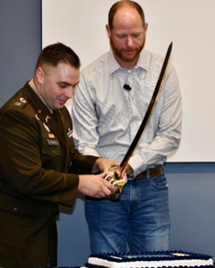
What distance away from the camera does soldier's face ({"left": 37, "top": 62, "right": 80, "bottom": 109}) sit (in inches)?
82.7

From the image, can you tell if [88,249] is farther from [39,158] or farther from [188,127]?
[39,158]

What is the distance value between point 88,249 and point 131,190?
856mm

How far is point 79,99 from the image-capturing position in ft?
8.61

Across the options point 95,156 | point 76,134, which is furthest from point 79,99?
point 95,156

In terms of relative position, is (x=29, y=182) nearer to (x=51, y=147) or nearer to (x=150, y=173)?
(x=51, y=147)

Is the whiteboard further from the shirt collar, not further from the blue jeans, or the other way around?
the blue jeans

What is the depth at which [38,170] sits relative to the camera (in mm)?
2006

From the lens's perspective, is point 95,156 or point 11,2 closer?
point 95,156

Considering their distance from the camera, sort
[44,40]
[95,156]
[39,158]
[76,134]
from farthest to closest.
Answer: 1. [44,40]
2. [76,134]
3. [95,156]
4. [39,158]

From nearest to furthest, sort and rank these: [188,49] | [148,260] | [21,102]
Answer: [148,260]
[21,102]
[188,49]

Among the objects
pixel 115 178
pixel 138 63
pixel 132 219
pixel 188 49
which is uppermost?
pixel 188 49

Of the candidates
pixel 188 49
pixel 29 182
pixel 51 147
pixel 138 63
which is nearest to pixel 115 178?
pixel 51 147

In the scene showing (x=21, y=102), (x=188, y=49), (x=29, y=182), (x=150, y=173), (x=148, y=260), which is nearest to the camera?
(x=148, y=260)

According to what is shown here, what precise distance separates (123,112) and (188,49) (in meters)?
0.85
